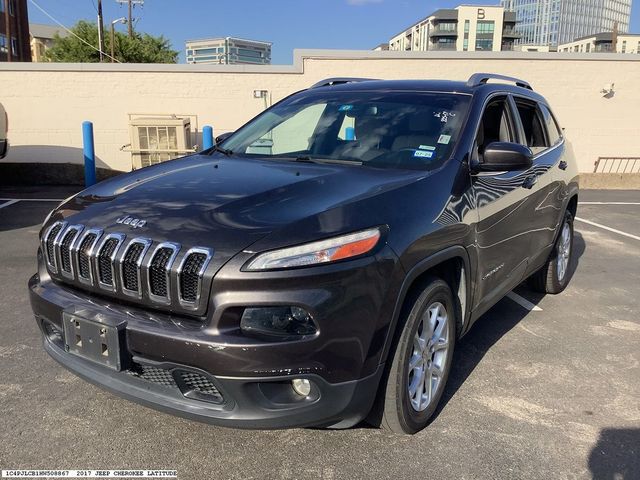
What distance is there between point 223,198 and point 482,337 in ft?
8.00

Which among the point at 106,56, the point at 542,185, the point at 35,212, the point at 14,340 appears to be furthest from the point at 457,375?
the point at 106,56

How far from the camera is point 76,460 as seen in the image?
252 cm

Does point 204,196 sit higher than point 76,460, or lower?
higher

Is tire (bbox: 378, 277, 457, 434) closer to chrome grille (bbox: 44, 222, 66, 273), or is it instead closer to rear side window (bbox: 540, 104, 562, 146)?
chrome grille (bbox: 44, 222, 66, 273)

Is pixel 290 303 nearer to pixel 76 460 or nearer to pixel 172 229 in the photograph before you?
pixel 172 229

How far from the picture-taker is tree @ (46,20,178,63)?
4214 centimetres

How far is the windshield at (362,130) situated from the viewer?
3201 mm

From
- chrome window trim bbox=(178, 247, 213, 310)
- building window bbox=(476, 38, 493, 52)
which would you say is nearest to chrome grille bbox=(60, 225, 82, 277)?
chrome window trim bbox=(178, 247, 213, 310)

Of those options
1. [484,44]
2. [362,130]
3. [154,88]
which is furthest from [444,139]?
[484,44]

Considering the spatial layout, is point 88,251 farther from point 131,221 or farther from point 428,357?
point 428,357

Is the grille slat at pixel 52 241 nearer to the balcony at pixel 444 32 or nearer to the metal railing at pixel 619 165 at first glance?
the metal railing at pixel 619 165

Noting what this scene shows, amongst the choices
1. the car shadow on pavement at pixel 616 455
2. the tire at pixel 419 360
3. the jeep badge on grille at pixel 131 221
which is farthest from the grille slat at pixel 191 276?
the car shadow on pavement at pixel 616 455

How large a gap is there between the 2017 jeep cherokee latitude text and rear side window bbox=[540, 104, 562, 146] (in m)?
1.58

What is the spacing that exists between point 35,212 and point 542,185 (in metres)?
7.56
